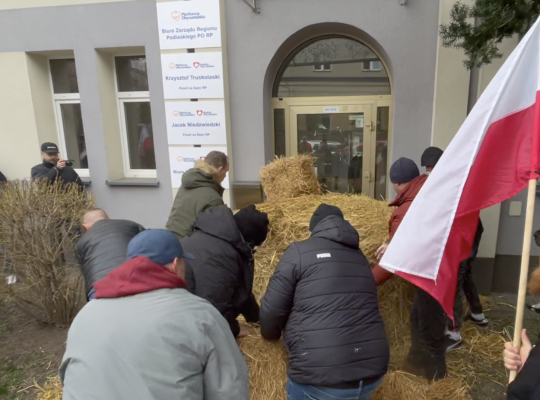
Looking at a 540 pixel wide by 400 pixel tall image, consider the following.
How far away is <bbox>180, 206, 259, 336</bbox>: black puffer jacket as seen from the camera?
2256 millimetres

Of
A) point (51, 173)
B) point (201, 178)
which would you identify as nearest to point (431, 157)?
point (201, 178)

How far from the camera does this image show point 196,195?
3592 millimetres

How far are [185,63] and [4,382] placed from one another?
4.29 metres

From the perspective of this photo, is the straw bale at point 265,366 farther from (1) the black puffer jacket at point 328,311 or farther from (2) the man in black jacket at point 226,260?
(1) the black puffer jacket at point 328,311

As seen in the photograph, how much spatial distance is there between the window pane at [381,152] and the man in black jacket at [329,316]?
3961 mm

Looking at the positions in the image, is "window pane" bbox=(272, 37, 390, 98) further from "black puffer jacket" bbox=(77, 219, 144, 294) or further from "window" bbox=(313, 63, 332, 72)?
"black puffer jacket" bbox=(77, 219, 144, 294)

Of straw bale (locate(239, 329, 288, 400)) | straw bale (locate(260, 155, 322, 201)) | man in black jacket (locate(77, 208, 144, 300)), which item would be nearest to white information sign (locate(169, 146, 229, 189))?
straw bale (locate(260, 155, 322, 201))

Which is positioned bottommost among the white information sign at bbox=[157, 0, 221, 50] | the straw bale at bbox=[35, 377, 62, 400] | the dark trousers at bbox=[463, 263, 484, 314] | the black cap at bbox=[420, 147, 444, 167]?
the straw bale at bbox=[35, 377, 62, 400]

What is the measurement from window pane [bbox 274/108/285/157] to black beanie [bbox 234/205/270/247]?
382 centimetres

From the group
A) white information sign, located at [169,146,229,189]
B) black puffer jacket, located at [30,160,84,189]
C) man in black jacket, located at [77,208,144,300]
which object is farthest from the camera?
white information sign, located at [169,146,229,189]

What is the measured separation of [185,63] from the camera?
18.6 ft

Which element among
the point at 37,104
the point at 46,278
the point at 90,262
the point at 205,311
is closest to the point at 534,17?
the point at 205,311

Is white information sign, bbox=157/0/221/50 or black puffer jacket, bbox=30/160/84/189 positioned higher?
white information sign, bbox=157/0/221/50

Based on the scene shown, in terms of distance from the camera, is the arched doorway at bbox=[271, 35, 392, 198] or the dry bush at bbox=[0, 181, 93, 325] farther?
the arched doorway at bbox=[271, 35, 392, 198]
